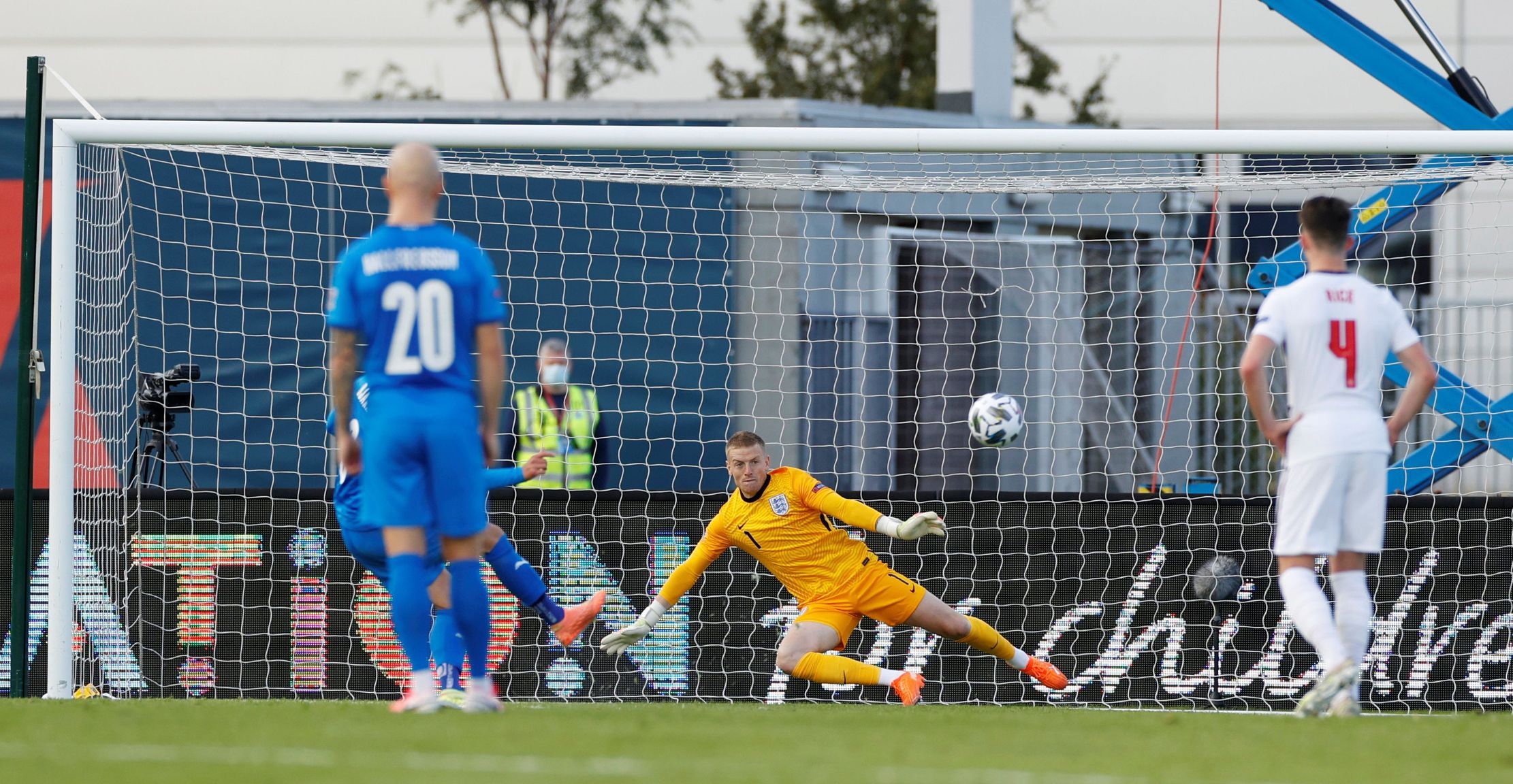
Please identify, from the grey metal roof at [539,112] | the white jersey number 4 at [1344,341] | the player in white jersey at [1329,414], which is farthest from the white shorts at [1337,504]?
the grey metal roof at [539,112]

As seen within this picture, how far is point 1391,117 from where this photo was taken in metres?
19.6

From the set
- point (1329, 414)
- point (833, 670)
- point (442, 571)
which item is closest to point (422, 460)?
point (442, 571)

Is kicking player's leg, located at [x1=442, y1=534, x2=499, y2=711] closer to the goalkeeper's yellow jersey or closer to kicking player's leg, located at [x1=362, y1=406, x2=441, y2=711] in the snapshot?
kicking player's leg, located at [x1=362, y1=406, x2=441, y2=711]

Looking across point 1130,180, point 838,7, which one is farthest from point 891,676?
point 838,7

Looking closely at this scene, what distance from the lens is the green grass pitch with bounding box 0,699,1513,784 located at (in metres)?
3.93

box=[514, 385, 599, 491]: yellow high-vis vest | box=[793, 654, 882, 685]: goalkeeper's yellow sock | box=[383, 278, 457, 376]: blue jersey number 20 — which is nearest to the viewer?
box=[383, 278, 457, 376]: blue jersey number 20

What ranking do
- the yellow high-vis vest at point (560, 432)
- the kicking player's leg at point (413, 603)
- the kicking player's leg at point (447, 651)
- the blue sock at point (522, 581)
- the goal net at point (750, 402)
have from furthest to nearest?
the yellow high-vis vest at point (560, 432) < the goal net at point (750, 402) < the blue sock at point (522, 581) < the kicking player's leg at point (447, 651) < the kicking player's leg at point (413, 603)

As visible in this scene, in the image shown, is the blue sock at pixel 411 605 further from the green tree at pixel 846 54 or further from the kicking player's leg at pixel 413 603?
the green tree at pixel 846 54

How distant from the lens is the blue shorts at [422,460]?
5078mm

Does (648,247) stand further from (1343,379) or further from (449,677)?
(1343,379)

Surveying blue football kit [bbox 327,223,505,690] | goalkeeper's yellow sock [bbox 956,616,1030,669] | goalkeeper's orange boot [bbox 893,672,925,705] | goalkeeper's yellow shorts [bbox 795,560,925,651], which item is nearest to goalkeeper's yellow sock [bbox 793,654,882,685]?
goalkeeper's orange boot [bbox 893,672,925,705]

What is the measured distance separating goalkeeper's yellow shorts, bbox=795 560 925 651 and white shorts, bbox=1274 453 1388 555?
9.50 ft

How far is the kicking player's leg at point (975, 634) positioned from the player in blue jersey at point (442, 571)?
186 centimetres

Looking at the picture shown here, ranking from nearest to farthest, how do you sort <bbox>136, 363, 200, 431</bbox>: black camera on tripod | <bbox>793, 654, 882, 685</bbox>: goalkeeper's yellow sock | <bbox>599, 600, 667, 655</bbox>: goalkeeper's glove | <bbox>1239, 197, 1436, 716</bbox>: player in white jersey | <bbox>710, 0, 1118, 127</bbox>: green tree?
<bbox>1239, 197, 1436, 716</bbox>: player in white jersey
<bbox>599, 600, 667, 655</bbox>: goalkeeper's glove
<bbox>793, 654, 882, 685</bbox>: goalkeeper's yellow sock
<bbox>136, 363, 200, 431</bbox>: black camera on tripod
<bbox>710, 0, 1118, 127</bbox>: green tree
